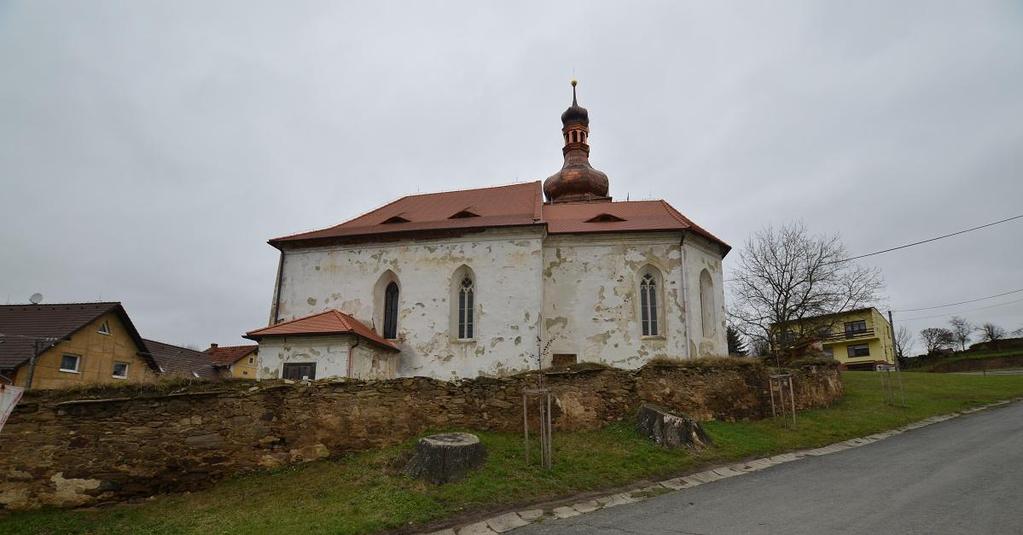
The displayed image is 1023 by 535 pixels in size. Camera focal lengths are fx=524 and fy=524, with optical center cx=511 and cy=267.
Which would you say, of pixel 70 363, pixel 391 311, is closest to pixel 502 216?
pixel 391 311

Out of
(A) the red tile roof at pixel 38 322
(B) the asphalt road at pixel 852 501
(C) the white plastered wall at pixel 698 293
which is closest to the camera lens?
(B) the asphalt road at pixel 852 501

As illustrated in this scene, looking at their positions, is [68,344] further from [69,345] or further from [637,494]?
[637,494]

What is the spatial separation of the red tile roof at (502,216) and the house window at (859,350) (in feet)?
134

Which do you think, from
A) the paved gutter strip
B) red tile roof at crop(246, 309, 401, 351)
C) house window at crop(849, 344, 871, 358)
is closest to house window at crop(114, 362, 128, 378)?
red tile roof at crop(246, 309, 401, 351)

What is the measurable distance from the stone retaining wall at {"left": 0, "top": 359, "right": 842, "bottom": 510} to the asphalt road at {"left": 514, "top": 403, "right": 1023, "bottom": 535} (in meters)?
3.47

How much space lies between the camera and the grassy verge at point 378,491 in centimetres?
777

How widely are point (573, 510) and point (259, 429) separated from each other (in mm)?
6064

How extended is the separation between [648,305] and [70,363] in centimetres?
2699

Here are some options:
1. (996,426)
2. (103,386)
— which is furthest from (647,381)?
(103,386)

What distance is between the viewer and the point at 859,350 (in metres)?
52.6

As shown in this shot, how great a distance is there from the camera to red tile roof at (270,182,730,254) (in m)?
20.1

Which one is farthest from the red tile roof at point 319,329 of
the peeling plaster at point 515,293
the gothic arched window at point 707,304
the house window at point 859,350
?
the house window at point 859,350

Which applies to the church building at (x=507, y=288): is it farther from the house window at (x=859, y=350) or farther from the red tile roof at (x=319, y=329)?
the house window at (x=859, y=350)

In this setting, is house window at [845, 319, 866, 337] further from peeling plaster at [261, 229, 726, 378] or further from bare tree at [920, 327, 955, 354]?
peeling plaster at [261, 229, 726, 378]
